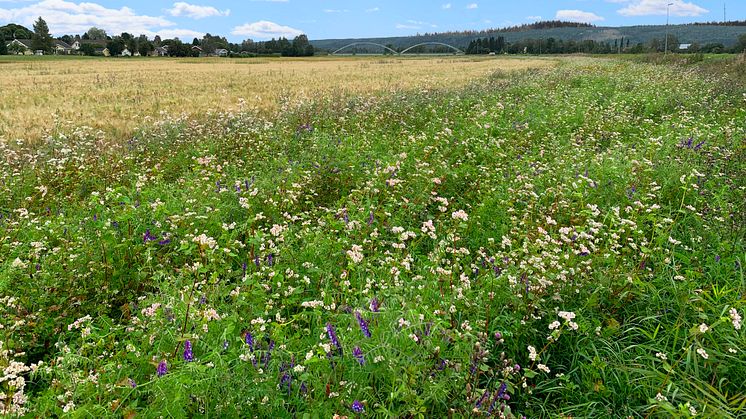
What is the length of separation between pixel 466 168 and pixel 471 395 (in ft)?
15.2

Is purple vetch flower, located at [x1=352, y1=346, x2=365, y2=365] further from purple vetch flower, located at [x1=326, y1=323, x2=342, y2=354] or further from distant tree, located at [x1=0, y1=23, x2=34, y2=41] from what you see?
distant tree, located at [x1=0, y1=23, x2=34, y2=41]

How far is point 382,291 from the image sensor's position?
302 centimetres

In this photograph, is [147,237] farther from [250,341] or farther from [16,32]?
[16,32]

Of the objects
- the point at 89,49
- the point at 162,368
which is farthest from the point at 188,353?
the point at 89,49

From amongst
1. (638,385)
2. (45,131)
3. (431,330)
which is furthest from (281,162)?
(45,131)

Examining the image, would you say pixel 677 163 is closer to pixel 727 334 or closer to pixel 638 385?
pixel 727 334

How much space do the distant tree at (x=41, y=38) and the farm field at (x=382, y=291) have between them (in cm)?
10917

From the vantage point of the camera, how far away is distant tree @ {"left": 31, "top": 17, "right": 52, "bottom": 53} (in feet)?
296

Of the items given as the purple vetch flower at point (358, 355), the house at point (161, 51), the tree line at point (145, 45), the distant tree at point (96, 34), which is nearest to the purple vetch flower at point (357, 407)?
the purple vetch flower at point (358, 355)

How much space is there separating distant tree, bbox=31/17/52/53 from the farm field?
109 meters

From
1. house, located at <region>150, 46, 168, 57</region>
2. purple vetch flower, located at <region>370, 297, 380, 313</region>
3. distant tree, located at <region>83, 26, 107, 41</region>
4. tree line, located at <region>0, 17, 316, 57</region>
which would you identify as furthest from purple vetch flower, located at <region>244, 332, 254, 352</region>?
distant tree, located at <region>83, 26, 107, 41</region>

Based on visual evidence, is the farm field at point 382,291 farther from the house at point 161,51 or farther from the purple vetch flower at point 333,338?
the house at point 161,51

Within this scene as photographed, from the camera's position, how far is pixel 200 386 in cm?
228

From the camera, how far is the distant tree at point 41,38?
90.3 metres
